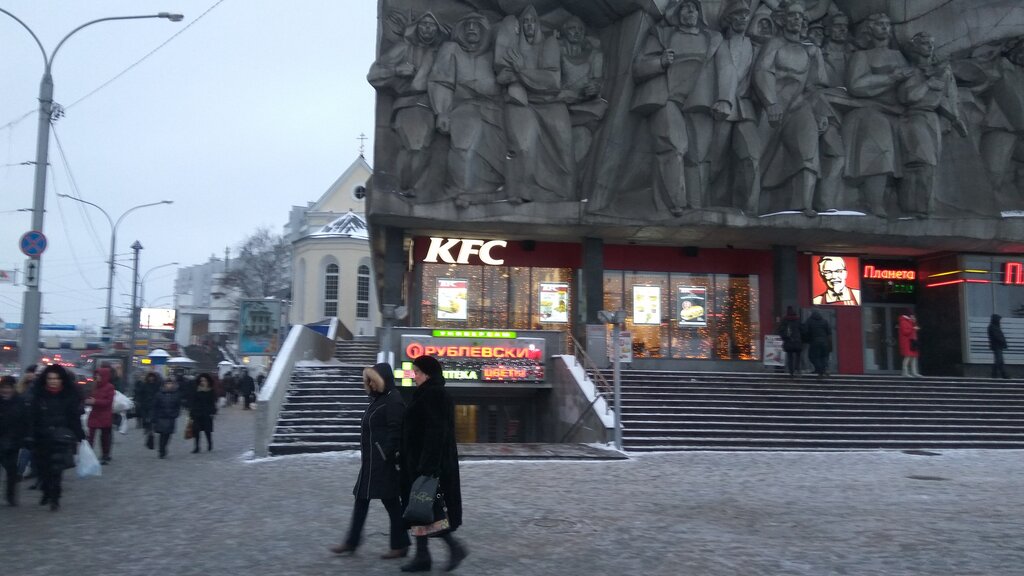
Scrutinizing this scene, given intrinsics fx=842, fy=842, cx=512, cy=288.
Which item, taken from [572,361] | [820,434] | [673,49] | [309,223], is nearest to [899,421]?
[820,434]

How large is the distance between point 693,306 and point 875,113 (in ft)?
27.3

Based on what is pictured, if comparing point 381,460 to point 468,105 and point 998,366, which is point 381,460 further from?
point 998,366

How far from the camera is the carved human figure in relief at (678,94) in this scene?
2348cm

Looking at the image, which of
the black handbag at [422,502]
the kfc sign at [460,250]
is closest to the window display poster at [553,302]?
the kfc sign at [460,250]

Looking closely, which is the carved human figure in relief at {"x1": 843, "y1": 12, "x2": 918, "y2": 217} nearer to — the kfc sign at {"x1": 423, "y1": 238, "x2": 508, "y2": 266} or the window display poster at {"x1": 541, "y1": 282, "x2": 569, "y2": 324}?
the window display poster at {"x1": 541, "y1": 282, "x2": 569, "y2": 324}

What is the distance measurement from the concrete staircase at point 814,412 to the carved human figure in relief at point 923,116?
19.9 feet

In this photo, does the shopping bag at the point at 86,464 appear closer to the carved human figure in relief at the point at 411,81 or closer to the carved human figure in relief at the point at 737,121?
the carved human figure in relief at the point at 411,81

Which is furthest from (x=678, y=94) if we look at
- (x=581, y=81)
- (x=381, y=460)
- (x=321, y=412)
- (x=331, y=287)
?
(x=331, y=287)

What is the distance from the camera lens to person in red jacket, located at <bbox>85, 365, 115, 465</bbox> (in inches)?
550

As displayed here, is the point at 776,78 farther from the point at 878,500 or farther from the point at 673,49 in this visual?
the point at 878,500

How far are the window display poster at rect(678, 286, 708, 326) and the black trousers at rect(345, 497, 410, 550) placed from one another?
2293 cm

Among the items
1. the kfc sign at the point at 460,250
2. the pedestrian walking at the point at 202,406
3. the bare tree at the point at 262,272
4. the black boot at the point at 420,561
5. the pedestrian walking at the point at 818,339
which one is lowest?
the black boot at the point at 420,561

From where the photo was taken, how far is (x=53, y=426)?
9797 millimetres

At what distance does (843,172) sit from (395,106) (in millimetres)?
13641
